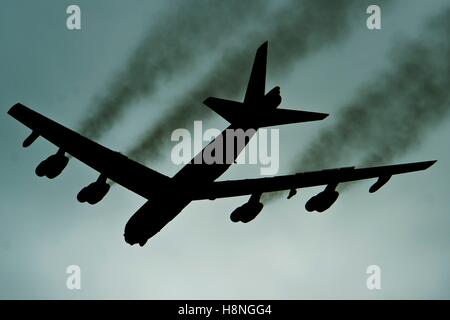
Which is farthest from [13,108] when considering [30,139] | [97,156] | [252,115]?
[252,115]

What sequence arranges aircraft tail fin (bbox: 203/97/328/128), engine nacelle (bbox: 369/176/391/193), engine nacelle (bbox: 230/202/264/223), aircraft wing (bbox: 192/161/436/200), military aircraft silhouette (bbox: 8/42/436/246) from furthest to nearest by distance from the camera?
engine nacelle (bbox: 369/176/391/193)
engine nacelle (bbox: 230/202/264/223)
aircraft wing (bbox: 192/161/436/200)
military aircraft silhouette (bbox: 8/42/436/246)
aircraft tail fin (bbox: 203/97/328/128)

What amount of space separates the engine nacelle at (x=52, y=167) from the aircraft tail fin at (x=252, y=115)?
9.41 metres

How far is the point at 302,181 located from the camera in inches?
1556

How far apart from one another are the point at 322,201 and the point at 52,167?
611 inches

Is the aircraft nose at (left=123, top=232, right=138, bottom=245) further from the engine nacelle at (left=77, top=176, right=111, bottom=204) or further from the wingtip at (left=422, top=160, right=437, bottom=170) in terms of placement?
the wingtip at (left=422, top=160, right=437, bottom=170)

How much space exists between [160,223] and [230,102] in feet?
25.2

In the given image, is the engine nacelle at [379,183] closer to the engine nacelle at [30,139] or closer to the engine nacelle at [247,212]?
the engine nacelle at [247,212]

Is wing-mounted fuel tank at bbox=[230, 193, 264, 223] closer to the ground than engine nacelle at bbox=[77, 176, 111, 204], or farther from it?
closer to the ground

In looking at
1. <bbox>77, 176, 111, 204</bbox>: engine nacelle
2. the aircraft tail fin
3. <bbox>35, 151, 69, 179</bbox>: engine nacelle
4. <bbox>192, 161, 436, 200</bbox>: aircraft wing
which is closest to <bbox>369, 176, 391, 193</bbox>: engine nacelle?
<bbox>192, 161, 436, 200</bbox>: aircraft wing

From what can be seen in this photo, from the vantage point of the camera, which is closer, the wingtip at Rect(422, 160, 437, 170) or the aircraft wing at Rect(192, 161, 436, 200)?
the aircraft wing at Rect(192, 161, 436, 200)

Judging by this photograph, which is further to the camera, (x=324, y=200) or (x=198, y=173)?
(x=324, y=200)

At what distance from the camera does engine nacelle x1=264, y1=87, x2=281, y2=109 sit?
120 feet

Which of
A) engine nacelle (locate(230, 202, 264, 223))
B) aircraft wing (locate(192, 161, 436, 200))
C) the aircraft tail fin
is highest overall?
the aircraft tail fin

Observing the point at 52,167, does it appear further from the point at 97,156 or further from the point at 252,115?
the point at 252,115
